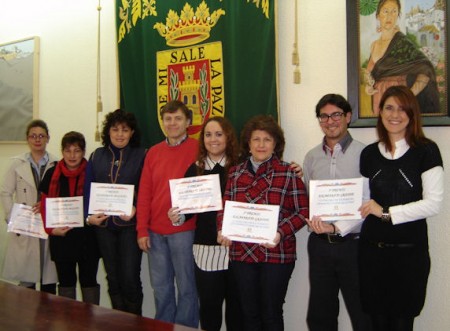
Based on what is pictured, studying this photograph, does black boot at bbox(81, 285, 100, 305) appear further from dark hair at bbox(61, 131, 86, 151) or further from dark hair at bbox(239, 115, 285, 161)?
dark hair at bbox(239, 115, 285, 161)

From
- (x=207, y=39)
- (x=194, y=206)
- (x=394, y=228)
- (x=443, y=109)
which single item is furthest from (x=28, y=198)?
(x=443, y=109)

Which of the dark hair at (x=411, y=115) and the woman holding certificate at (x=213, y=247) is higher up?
the dark hair at (x=411, y=115)

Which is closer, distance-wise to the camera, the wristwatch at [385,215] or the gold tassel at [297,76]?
the wristwatch at [385,215]

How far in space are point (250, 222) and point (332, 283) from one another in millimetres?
506

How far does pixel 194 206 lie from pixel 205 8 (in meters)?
1.37

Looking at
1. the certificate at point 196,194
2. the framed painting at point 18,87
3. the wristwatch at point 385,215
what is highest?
the framed painting at point 18,87

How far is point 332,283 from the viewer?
2.19 meters

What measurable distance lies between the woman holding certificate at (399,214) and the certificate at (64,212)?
1.85m

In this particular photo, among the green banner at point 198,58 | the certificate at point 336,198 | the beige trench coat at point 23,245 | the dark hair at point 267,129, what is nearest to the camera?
the certificate at point 336,198

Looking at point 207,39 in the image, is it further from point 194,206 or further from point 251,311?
point 251,311

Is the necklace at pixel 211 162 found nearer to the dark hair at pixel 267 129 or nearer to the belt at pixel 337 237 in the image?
the dark hair at pixel 267 129

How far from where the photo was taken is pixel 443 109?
218cm

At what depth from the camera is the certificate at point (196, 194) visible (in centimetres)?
240

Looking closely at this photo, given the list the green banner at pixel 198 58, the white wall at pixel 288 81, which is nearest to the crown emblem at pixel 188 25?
the green banner at pixel 198 58
